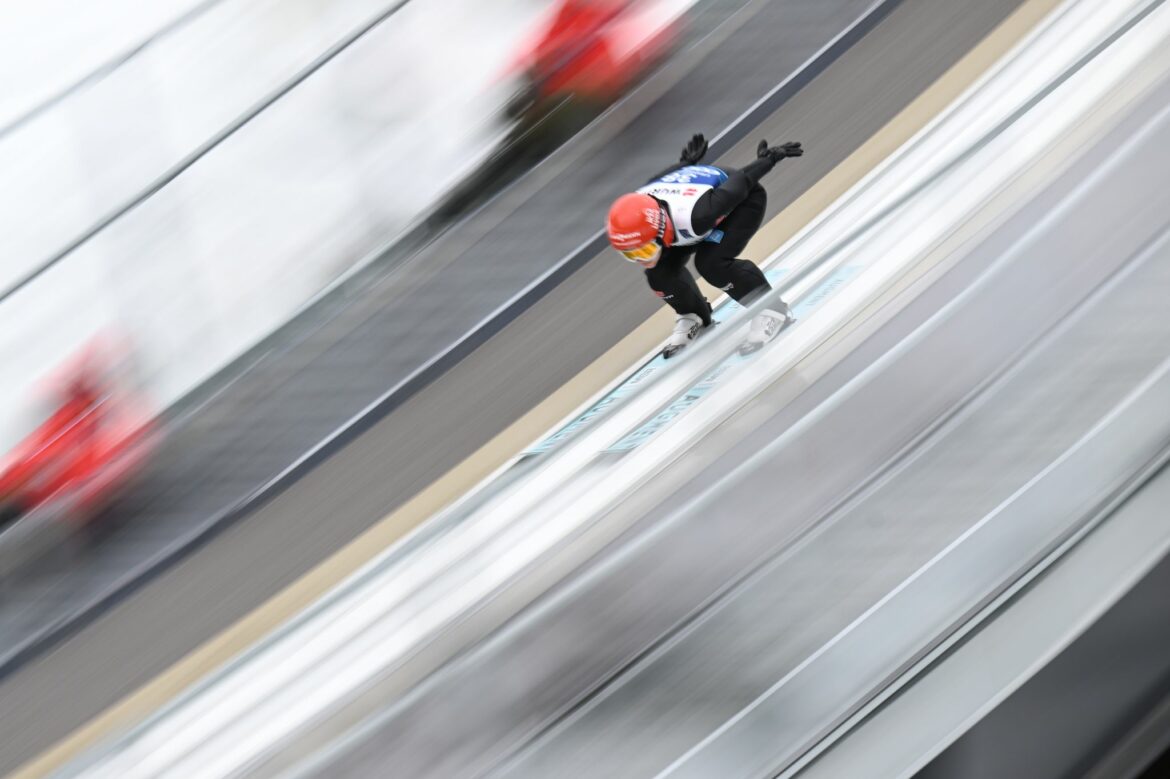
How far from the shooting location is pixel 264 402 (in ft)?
21.5

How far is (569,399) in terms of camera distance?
5.84 m

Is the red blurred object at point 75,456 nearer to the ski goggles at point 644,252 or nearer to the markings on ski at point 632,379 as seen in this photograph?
the markings on ski at point 632,379

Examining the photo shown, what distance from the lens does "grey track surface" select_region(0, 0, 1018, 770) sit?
5.71m

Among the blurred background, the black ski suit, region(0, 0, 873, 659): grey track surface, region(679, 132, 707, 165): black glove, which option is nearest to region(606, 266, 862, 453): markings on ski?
the blurred background

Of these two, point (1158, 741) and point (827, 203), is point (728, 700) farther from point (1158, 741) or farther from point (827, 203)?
point (827, 203)

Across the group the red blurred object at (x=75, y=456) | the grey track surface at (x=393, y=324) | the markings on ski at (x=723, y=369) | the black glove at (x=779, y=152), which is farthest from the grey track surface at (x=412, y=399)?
the markings on ski at (x=723, y=369)

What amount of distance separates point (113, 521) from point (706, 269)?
3.27 metres

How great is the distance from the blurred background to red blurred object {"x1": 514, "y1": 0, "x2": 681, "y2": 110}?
21mm

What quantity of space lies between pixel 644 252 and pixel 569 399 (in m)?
1.38

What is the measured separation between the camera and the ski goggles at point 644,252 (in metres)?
4.57

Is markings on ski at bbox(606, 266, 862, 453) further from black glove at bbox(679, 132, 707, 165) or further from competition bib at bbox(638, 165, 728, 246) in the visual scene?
black glove at bbox(679, 132, 707, 165)

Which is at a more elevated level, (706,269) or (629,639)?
(706,269)

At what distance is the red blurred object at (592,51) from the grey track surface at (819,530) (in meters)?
4.34

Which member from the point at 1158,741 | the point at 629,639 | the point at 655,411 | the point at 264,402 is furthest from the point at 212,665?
the point at 1158,741
